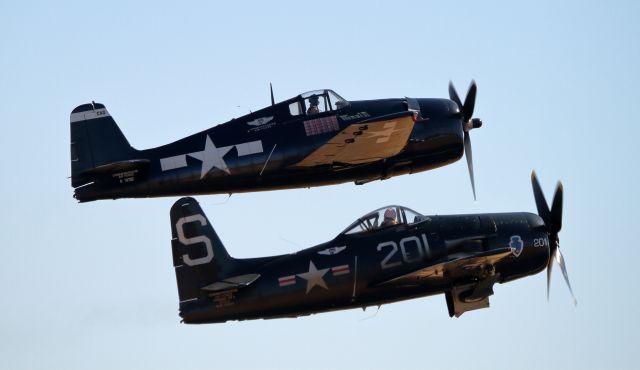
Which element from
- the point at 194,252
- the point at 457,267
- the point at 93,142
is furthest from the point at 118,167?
the point at 457,267

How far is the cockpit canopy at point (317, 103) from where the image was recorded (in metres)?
30.2

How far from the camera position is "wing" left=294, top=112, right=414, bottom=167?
29.0 meters

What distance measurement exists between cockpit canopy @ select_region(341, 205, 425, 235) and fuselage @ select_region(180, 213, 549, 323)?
0.09 m

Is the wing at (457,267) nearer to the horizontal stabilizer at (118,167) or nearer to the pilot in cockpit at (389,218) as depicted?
the pilot in cockpit at (389,218)

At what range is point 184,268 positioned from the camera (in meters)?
29.2

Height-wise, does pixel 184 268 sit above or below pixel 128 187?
below

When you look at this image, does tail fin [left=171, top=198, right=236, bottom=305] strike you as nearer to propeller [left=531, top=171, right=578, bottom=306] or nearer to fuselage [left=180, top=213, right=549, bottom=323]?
fuselage [left=180, top=213, right=549, bottom=323]

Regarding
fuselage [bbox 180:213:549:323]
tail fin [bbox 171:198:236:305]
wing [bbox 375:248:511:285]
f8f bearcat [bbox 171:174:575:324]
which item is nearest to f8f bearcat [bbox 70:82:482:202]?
tail fin [bbox 171:198:236:305]

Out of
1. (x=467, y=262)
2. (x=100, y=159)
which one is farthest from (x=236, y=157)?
(x=467, y=262)

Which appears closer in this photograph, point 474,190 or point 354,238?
point 354,238

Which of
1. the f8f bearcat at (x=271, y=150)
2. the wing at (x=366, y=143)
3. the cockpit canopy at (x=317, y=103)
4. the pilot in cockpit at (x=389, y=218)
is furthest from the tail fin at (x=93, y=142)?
the pilot in cockpit at (x=389, y=218)

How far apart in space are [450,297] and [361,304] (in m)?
1.88

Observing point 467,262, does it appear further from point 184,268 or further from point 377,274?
point 184,268

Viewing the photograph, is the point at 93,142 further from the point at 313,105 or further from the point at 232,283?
the point at 313,105
